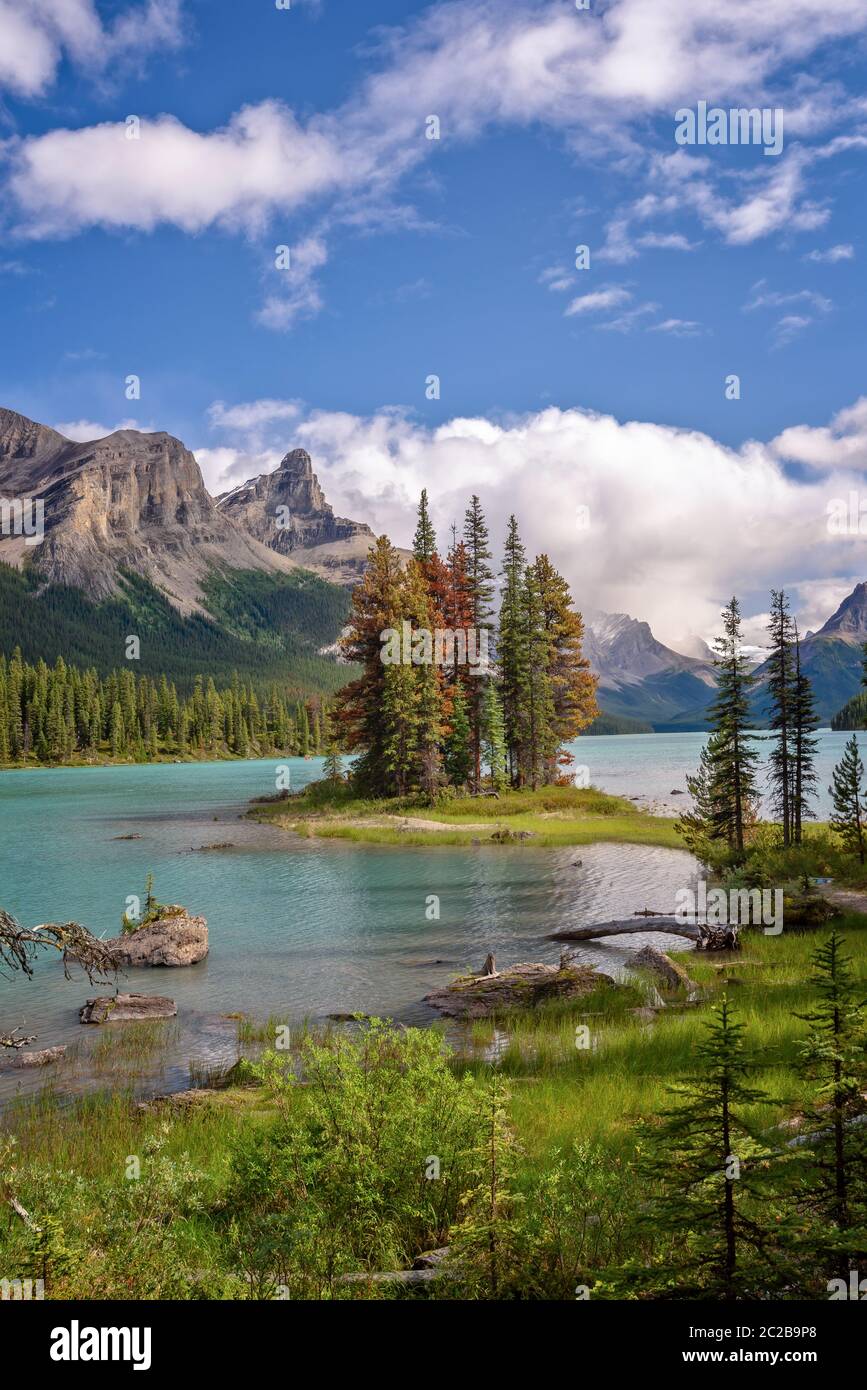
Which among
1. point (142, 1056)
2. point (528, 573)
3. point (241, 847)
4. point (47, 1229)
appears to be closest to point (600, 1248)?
point (47, 1229)

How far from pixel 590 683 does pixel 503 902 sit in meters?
44.0

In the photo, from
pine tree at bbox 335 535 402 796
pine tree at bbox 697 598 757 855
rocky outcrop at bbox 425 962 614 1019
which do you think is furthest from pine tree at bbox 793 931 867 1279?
pine tree at bbox 335 535 402 796

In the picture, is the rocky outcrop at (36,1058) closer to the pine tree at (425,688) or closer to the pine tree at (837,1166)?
the pine tree at (837,1166)

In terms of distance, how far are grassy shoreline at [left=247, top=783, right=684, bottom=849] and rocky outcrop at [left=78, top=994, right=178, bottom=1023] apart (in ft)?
95.6

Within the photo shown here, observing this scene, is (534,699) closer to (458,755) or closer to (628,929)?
(458,755)

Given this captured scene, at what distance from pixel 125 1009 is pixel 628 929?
1423cm

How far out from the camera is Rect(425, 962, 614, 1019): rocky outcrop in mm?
17344

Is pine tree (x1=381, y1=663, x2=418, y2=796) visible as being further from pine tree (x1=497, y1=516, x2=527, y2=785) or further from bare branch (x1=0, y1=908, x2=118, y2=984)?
bare branch (x1=0, y1=908, x2=118, y2=984)

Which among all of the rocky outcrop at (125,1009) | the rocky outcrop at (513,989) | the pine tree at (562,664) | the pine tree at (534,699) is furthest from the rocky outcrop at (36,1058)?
the pine tree at (562,664)

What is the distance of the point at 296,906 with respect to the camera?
1191 inches

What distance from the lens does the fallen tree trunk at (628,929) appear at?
22891mm

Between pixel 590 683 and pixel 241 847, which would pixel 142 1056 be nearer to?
pixel 241 847

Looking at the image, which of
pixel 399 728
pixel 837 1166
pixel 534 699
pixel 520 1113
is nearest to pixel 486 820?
pixel 399 728

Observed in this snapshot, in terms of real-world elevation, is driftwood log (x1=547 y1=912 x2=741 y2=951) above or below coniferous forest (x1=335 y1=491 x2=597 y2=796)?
below
